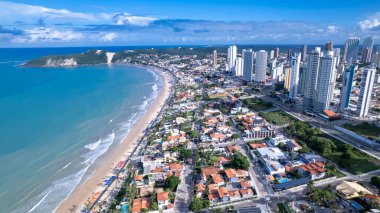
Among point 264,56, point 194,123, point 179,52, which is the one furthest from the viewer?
point 179,52

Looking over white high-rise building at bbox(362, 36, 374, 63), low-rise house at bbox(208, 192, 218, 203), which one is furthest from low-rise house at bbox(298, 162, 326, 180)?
white high-rise building at bbox(362, 36, 374, 63)

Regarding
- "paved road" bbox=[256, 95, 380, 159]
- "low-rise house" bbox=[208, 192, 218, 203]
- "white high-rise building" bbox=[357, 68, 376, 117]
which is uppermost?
"white high-rise building" bbox=[357, 68, 376, 117]

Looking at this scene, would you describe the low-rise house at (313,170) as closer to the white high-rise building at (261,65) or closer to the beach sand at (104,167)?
the beach sand at (104,167)

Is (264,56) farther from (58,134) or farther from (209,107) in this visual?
(58,134)

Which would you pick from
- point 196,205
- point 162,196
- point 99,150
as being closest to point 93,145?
point 99,150

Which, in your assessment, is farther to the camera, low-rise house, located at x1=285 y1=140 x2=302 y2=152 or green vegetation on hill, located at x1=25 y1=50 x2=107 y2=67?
green vegetation on hill, located at x1=25 y1=50 x2=107 y2=67

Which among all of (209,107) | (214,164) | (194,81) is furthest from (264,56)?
(214,164)

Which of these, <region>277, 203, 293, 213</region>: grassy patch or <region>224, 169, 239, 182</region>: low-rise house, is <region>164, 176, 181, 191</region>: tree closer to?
<region>224, 169, 239, 182</region>: low-rise house
